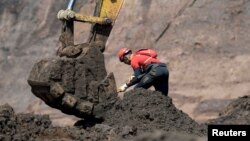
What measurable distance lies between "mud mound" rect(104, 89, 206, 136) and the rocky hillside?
6.32m

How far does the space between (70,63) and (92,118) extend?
2.55 feet

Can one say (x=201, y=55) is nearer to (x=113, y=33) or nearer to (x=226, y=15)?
(x=226, y=15)

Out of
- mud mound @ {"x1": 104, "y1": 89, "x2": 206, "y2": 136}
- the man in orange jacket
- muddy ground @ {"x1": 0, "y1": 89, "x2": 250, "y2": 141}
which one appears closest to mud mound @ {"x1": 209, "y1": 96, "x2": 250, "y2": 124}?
muddy ground @ {"x1": 0, "y1": 89, "x2": 250, "y2": 141}

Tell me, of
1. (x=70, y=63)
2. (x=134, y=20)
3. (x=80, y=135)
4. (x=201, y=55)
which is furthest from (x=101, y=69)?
(x=134, y=20)

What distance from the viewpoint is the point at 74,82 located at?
9.54m

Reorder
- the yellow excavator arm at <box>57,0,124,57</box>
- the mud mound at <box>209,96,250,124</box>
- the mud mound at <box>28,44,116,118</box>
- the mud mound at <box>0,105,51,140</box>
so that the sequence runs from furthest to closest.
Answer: the yellow excavator arm at <box>57,0,124,57</box> → the mud mound at <box>28,44,116,118</box> → the mud mound at <box>209,96,250,124</box> → the mud mound at <box>0,105,51,140</box>

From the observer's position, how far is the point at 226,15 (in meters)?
17.4

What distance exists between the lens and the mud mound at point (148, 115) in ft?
29.5

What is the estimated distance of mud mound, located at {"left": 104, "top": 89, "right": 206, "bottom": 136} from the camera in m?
8.99

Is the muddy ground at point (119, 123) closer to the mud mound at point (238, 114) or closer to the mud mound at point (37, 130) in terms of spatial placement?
the mud mound at point (37, 130)

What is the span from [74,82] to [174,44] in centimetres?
843

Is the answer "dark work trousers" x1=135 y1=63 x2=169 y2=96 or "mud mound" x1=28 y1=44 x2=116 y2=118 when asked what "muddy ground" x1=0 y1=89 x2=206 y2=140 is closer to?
"mud mound" x1=28 y1=44 x2=116 y2=118

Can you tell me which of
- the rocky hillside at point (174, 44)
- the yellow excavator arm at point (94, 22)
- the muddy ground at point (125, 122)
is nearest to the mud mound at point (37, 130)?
the muddy ground at point (125, 122)

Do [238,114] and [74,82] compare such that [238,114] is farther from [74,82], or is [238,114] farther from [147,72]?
[74,82]
